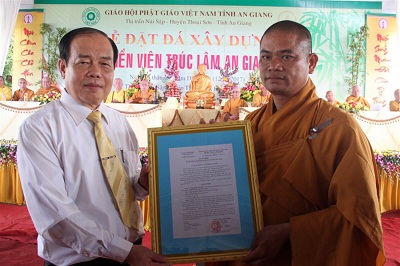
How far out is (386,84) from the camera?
9406 millimetres

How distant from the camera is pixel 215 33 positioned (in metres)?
9.54

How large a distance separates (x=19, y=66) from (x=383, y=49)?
31.3ft

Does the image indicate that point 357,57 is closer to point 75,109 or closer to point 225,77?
point 225,77

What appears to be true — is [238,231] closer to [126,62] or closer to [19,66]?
[126,62]

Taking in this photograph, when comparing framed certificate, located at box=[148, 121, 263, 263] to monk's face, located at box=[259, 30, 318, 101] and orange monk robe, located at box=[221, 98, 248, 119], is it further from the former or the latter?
orange monk robe, located at box=[221, 98, 248, 119]

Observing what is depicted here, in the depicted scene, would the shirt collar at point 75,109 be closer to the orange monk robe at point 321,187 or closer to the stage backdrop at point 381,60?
the orange monk robe at point 321,187

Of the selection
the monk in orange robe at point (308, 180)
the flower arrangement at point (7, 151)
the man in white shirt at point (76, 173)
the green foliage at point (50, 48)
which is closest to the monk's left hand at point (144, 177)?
the man in white shirt at point (76, 173)

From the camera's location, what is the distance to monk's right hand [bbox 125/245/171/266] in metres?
1.25

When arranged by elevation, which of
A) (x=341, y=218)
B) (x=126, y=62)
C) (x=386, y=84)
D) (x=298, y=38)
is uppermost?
(x=126, y=62)

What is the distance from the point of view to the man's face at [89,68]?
54.9 inches

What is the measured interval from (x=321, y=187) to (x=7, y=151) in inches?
169

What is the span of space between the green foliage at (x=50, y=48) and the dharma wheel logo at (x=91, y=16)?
2.00 ft

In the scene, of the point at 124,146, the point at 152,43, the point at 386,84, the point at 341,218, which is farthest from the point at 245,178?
the point at 386,84

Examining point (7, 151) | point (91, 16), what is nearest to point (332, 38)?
point (91, 16)
